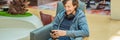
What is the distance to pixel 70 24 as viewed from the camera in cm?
232

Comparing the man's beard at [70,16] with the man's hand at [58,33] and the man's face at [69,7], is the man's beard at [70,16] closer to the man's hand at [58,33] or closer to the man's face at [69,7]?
the man's face at [69,7]

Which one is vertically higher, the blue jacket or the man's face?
the man's face

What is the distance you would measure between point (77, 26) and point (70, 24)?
0.28 ft

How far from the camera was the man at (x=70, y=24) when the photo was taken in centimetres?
216

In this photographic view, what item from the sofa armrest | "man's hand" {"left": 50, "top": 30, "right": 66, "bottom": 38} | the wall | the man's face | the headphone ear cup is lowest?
the wall

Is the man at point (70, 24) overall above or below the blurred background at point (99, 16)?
above

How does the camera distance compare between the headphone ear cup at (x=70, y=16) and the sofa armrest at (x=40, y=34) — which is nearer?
the headphone ear cup at (x=70, y=16)

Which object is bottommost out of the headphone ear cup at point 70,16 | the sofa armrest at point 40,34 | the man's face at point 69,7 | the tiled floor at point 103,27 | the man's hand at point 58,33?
the tiled floor at point 103,27

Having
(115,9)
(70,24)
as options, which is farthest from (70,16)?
(115,9)

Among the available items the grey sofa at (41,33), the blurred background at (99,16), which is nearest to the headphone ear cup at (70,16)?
the grey sofa at (41,33)

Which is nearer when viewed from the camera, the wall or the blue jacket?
the blue jacket

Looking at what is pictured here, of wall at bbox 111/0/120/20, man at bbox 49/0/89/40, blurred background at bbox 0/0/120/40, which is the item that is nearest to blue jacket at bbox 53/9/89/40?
man at bbox 49/0/89/40

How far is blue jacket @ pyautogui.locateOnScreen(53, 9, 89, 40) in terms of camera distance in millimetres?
2164

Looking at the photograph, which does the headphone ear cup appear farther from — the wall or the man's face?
the wall
